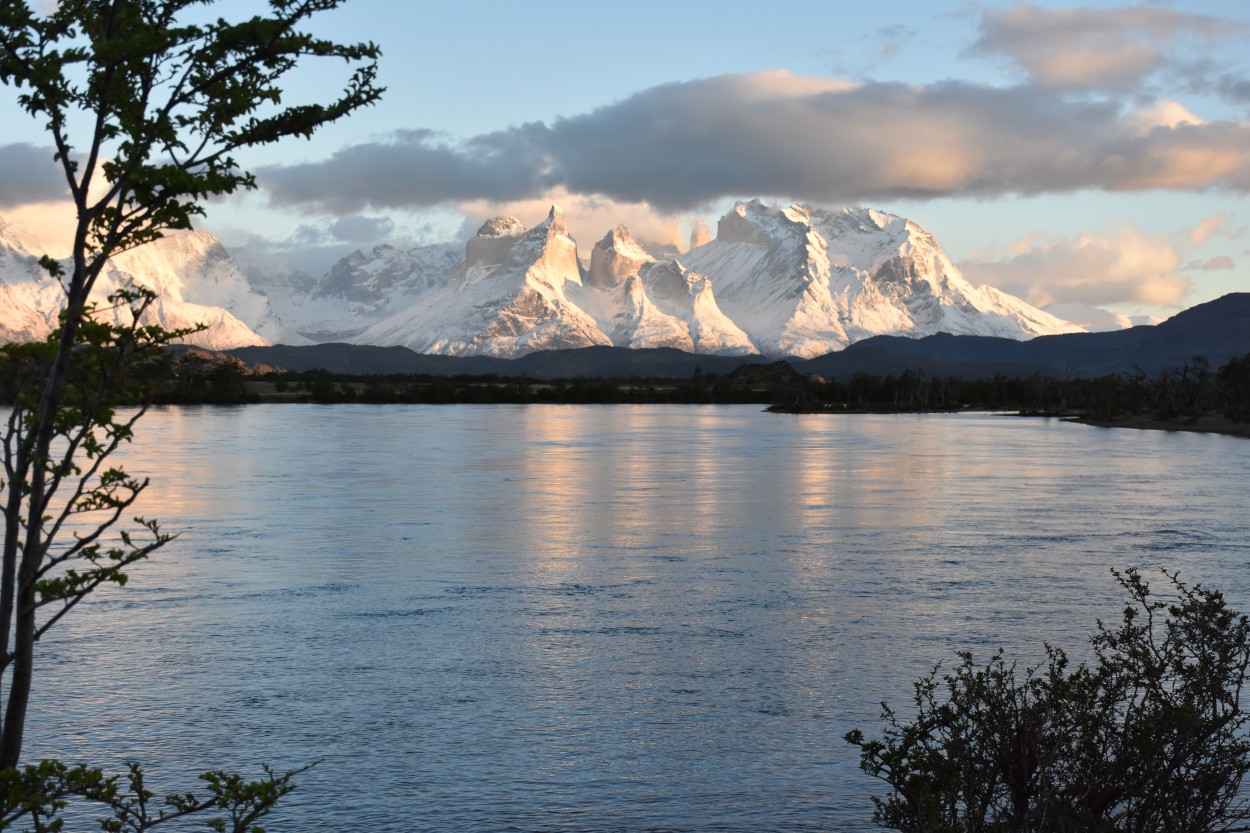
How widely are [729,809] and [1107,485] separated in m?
55.0

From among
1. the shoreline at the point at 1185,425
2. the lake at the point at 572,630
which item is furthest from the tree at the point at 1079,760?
the shoreline at the point at 1185,425

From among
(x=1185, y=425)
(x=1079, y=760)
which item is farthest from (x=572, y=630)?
(x=1185, y=425)

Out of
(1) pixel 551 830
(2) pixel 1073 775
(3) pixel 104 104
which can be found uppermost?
(3) pixel 104 104

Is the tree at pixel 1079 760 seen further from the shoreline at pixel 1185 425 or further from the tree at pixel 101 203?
the shoreline at pixel 1185 425

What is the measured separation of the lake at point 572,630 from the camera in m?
18.2

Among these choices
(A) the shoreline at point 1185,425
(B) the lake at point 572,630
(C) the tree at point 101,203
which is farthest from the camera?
(A) the shoreline at point 1185,425

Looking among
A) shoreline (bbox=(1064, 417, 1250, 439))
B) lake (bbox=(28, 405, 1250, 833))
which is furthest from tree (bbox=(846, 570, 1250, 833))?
shoreline (bbox=(1064, 417, 1250, 439))

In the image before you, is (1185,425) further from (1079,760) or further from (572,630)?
(1079,760)

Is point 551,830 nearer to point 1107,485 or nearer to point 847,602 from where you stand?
point 847,602

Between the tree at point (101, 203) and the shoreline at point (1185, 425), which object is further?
the shoreline at point (1185, 425)

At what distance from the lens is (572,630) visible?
27.5m

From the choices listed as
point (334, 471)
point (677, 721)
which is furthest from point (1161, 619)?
point (334, 471)

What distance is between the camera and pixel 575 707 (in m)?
21.5

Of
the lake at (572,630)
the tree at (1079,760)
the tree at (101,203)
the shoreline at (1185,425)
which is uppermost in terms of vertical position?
the tree at (101,203)
